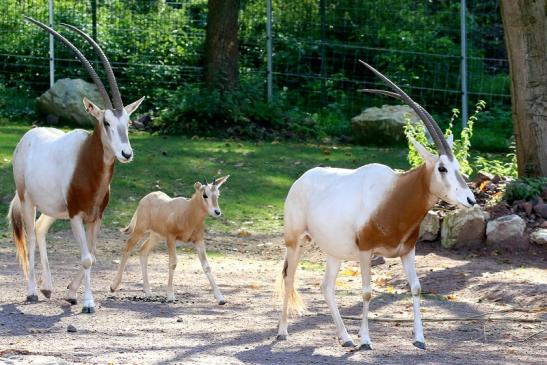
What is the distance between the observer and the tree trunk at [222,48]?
18578 millimetres

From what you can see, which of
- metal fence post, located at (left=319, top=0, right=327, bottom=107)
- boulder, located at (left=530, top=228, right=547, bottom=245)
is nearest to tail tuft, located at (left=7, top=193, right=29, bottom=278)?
boulder, located at (left=530, top=228, right=547, bottom=245)

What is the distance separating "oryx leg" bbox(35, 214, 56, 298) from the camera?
9.67 metres

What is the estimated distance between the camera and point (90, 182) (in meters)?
9.41

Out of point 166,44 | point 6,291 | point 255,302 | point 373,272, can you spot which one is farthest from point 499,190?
point 166,44

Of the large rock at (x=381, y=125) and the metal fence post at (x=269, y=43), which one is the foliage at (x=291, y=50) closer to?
the metal fence post at (x=269, y=43)

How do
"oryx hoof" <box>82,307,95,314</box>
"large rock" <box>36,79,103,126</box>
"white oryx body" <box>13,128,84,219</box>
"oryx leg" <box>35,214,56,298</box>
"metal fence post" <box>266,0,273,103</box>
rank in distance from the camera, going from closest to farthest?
"oryx hoof" <box>82,307,95,314</box> < "white oryx body" <box>13,128,84,219</box> < "oryx leg" <box>35,214,56,298</box> < "large rock" <box>36,79,103,126</box> < "metal fence post" <box>266,0,273,103</box>

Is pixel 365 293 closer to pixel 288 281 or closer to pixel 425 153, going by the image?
pixel 288 281

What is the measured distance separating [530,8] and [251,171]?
464cm

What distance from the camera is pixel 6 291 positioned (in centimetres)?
1003

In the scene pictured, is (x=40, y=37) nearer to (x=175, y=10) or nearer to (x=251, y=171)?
(x=175, y=10)

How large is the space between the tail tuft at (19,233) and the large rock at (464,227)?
400cm

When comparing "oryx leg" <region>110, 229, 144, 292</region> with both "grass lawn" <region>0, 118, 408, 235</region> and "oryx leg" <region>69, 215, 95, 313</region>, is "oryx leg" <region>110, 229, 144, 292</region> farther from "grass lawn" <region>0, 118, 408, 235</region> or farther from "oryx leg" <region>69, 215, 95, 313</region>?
"grass lawn" <region>0, 118, 408, 235</region>

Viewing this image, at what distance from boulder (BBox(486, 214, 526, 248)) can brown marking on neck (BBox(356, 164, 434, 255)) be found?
11.0 ft

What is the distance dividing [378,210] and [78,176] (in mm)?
2749
